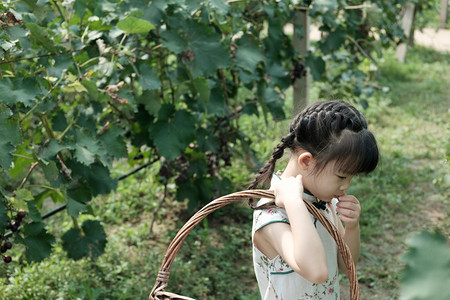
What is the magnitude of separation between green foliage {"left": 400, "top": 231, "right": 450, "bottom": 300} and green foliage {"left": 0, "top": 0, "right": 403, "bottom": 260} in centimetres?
156

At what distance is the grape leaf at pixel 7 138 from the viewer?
1.66 m

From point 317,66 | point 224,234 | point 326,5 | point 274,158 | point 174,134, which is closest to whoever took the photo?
point 274,158

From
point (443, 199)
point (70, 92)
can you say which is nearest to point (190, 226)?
point (70, 92)

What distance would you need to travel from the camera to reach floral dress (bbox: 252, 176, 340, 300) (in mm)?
1564

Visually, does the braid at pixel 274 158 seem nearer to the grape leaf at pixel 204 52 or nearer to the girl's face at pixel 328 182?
the girl's face at pixel 328 182

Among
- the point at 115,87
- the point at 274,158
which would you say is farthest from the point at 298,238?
the point at 115,87

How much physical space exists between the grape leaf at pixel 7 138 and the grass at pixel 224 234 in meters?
0.85

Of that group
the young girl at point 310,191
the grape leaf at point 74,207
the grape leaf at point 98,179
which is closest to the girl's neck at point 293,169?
the young girl at point 310,191

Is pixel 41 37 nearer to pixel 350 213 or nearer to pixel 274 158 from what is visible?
pixel 274 158

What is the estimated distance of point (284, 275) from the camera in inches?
62.3

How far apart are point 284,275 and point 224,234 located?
1.80 meters

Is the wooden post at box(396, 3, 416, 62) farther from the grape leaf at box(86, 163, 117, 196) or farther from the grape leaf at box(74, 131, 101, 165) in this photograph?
the grape leaf at box(74, 131, 101, 165)

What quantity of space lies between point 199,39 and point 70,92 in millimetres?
693

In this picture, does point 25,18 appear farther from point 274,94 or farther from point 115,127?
point 274,94
